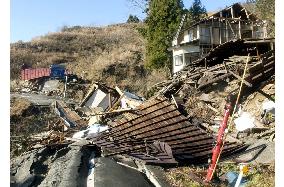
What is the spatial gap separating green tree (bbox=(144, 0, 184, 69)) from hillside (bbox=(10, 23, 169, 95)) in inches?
47.6

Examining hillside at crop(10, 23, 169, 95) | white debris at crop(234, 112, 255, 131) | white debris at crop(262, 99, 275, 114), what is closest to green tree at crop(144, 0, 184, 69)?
hillside at crop(10, 23, 169, 95)

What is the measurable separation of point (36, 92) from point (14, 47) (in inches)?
717

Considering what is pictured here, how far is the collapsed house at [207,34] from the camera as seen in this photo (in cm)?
2611

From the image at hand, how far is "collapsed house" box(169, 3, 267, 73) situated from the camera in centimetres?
2611

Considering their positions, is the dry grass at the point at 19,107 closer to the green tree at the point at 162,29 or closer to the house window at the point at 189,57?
the green tree at the point at 162,29

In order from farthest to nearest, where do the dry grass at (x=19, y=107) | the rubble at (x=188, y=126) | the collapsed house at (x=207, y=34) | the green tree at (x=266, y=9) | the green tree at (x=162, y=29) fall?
the green tree at (x=266, y=9) → the green tree at (x=162, y=29) → the collapsed house at (x=207, y=34) → the dry grass at (x=19, y=107) → the rubble at (x=188, y=126)

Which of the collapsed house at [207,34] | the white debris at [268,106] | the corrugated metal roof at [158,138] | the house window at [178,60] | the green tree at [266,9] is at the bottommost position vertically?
the corrugated metal roof at [158,138]

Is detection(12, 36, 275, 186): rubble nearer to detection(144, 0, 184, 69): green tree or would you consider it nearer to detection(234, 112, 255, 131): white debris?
detection(234, 112, 255, 131): white debris

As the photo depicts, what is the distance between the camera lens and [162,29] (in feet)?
89.5

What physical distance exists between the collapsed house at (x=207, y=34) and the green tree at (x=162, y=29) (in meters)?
0.57

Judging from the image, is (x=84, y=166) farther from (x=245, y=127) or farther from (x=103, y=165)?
(x=245, y=127)

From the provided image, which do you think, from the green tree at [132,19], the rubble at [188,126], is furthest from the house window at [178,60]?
the green tree at [132,19]

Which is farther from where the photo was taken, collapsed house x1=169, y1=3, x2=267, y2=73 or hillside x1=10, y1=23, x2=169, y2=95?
hillside x1=10, y1=23, x2=169, y2=95

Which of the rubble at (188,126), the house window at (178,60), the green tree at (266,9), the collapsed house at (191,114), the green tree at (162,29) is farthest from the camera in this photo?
the green tree at (266,9)
